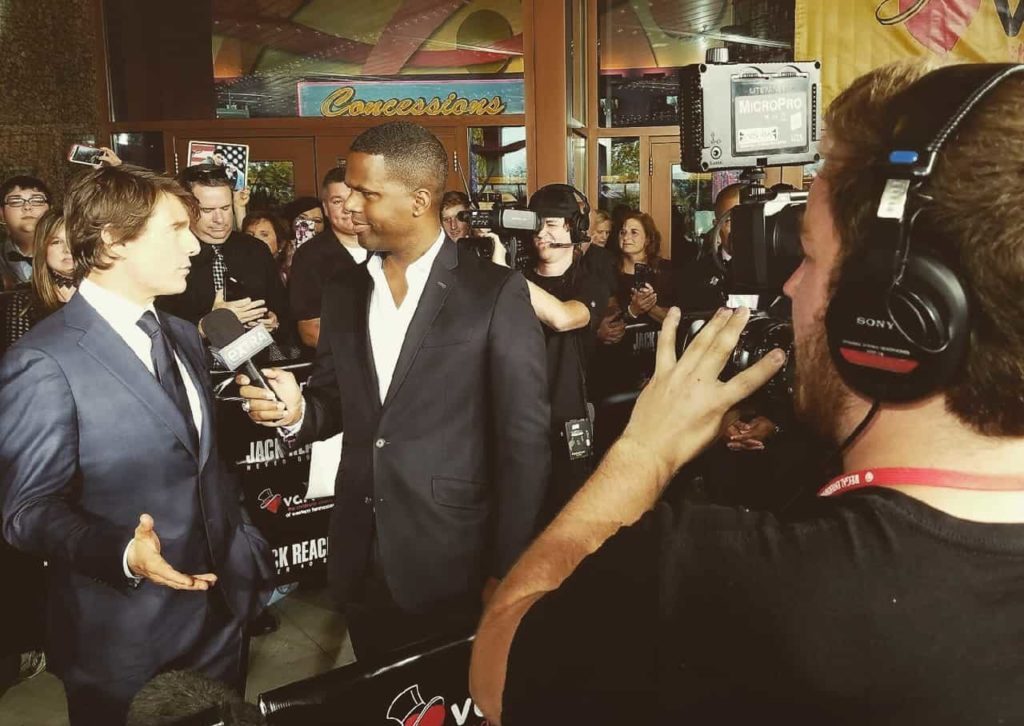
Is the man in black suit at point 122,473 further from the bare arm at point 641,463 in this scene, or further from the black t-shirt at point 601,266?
the black t-shirt at point 601,266

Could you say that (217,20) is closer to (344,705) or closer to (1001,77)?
(344,705)

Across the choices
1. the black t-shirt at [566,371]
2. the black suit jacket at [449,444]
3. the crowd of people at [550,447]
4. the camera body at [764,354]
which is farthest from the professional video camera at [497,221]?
the camera body at [764,354]

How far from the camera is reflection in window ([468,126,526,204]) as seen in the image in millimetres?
7547

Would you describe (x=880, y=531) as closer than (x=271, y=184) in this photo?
Yes

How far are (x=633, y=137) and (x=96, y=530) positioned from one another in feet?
21.4

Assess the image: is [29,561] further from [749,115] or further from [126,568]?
[749,115]

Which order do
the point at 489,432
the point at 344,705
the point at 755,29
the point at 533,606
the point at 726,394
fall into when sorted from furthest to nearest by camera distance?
the point at 755,29 < the point at 489,432 < the point at 344,705 < the point at 726,394 < the point at 533,606

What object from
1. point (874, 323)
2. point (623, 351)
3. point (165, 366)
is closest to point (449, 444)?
point (165, 366)

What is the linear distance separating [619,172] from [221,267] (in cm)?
428

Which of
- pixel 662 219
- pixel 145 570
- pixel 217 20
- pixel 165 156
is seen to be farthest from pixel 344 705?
pixel 217 20

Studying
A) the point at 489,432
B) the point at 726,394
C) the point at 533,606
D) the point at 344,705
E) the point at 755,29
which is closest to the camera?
the point at 533,606

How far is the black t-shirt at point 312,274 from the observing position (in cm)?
410

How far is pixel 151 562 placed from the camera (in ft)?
5.52

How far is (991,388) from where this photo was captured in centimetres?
75
